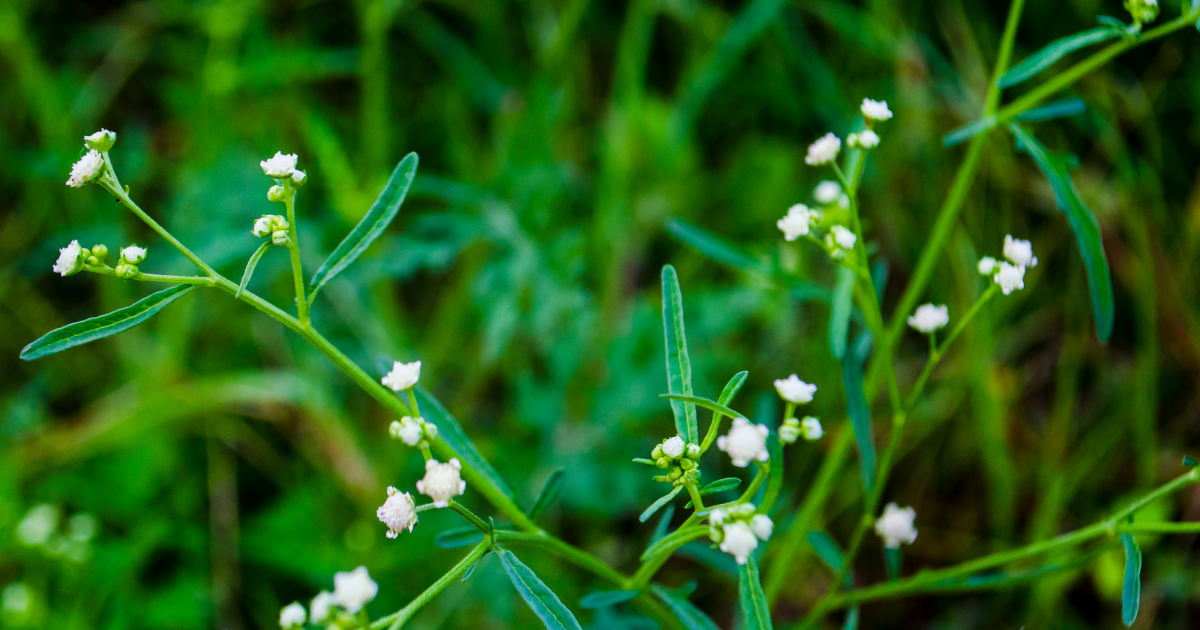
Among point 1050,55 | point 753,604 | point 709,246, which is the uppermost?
point 709,246

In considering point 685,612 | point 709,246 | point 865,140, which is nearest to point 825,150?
point 865,140

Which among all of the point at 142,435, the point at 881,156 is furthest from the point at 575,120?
the point at 142,435

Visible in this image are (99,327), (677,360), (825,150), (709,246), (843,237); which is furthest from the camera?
(709,246)

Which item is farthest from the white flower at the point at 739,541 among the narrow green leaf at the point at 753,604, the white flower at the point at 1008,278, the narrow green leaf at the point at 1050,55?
the narrow green leaf at the point at 1050,55

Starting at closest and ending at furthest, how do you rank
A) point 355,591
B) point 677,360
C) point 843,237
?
point 355,591 < point 677,360 < point 843,237

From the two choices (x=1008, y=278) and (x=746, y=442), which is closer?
(x=746, y=442)

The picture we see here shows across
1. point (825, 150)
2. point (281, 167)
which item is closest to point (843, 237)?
point (825, 150)

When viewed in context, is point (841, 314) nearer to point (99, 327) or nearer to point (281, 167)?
point (281, 167)

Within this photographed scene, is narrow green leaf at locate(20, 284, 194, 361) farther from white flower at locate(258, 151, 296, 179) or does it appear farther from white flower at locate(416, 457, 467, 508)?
white flower at locate(416, 457, 467, 508)

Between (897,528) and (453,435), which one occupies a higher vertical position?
(453,435)
